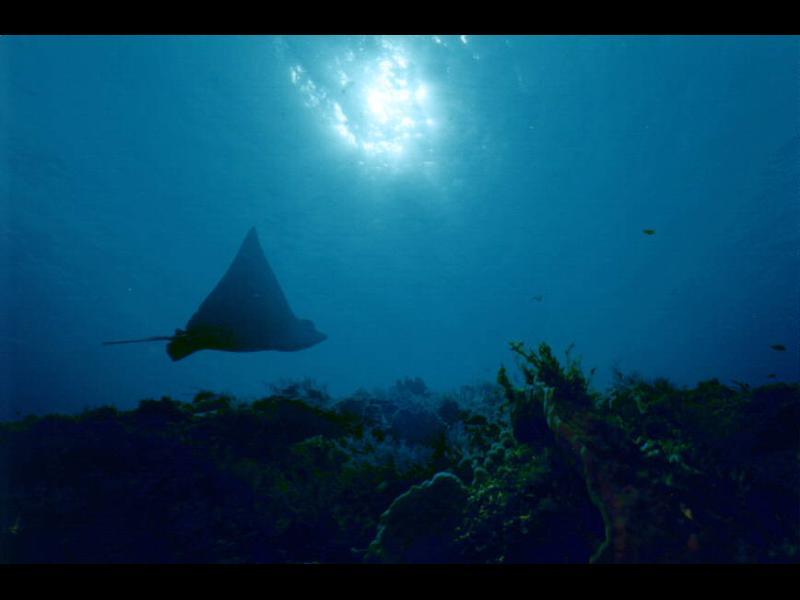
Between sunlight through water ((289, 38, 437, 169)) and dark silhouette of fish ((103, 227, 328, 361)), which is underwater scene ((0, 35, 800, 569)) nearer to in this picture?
dark silhouette of fish ((103, 227, 328, 361))

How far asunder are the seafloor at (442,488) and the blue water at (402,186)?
6.67m

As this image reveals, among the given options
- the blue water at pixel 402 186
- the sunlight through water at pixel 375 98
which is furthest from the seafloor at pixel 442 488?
the sunlight through water at pixel 375 98

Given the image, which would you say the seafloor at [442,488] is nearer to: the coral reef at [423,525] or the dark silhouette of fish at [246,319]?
the coral reef at [423,525]

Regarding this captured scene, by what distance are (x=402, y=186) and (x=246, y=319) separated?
86.6 feet

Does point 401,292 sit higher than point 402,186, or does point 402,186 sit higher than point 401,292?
point 401,292

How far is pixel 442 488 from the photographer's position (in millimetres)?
2867

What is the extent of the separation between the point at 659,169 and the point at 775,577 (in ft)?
113

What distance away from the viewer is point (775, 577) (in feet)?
4.93

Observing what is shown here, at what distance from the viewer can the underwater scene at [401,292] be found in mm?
2658

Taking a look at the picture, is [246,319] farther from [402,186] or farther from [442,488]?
[402,186]

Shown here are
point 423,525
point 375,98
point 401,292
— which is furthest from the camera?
point 401,292

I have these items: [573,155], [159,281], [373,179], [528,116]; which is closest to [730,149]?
[573,155]

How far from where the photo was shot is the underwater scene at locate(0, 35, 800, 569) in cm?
266

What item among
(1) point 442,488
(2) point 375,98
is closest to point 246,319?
(1) point 442,488
